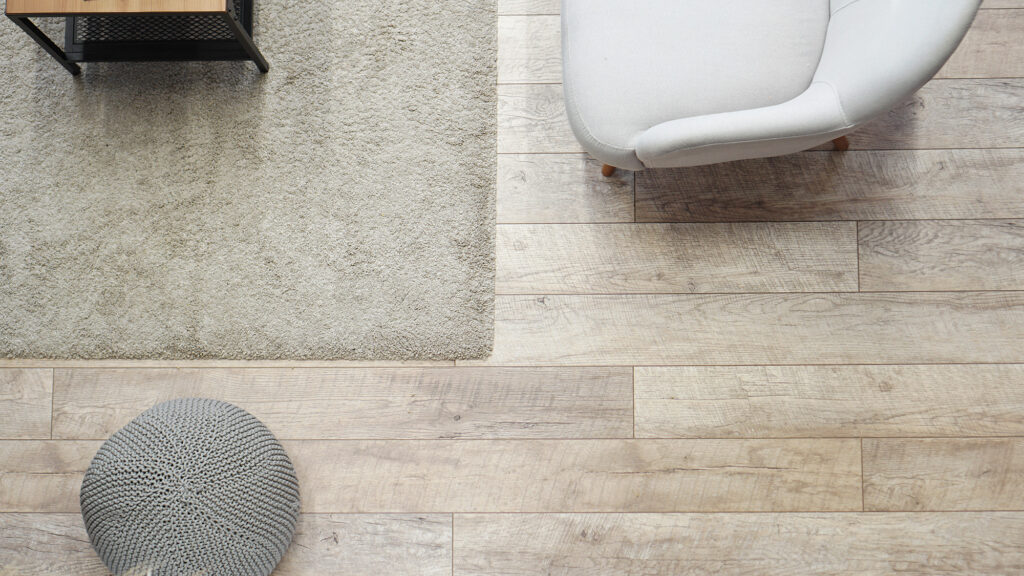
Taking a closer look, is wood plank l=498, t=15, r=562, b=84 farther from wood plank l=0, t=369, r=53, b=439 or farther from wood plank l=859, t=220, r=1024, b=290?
wood plank l=0, t=369, r=53, b=439

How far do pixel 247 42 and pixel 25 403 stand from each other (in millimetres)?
941

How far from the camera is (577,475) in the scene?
150 centimetres

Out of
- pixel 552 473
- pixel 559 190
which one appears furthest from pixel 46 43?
pixel 552 473

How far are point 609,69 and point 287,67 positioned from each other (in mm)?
783

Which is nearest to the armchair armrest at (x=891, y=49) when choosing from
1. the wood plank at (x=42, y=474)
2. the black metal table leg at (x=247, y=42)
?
the black metal table leg at (x=247, y=42)

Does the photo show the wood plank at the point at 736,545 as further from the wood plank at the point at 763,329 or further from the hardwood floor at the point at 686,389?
the wood plank at the point at 763,329

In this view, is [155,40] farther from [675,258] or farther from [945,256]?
[945,256]

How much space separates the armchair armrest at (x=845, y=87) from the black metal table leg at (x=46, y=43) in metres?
1.26

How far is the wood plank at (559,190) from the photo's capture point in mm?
1560

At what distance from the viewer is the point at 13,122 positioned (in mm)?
1572

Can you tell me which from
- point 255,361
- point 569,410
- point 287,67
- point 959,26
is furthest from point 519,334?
point 959,26

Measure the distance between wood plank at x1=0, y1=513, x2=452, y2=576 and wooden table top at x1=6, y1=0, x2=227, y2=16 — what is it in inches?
41.1

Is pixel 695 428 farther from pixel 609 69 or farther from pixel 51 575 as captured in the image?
pixel 51 575

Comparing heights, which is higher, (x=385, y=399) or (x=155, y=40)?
(x=155, y=40)
